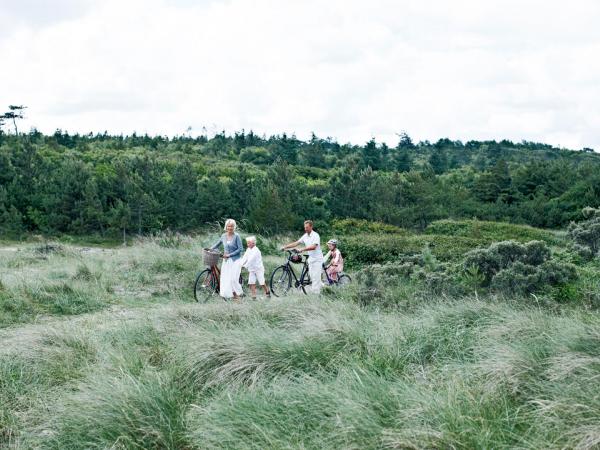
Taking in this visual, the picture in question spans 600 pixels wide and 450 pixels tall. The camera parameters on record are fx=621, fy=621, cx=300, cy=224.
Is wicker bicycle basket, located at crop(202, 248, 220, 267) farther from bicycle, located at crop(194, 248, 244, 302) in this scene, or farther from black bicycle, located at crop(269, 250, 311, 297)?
black bicycle, located at crop(269, 250, 311, 297)

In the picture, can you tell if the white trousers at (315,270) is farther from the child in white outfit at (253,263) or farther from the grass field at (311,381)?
the grass field at (311,381)

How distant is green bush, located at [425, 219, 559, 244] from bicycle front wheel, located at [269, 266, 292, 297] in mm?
13709

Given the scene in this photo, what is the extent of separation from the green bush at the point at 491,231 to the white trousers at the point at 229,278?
15.4 metres

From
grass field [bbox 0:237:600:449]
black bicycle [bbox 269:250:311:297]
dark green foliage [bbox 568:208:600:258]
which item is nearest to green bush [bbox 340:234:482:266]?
dark green foliage [bbox 568:208:600:258]

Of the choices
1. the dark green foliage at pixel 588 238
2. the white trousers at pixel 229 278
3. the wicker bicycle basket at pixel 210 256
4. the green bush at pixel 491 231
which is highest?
the dark green foliage at pixel 588 238

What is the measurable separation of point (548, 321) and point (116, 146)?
204ft

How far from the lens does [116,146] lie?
209 ft

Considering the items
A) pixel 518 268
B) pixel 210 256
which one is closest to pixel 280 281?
pixel 210 256

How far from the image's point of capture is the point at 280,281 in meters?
12.8

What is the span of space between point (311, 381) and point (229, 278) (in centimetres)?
666

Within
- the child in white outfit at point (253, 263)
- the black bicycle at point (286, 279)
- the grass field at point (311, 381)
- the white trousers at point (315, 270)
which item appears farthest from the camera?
the black bicycle at point (286, 279)

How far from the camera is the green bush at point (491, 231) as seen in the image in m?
25.8

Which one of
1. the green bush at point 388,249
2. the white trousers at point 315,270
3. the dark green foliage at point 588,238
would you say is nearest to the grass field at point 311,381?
the white trousers at point 315,270

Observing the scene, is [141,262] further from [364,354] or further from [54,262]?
[364,354]
